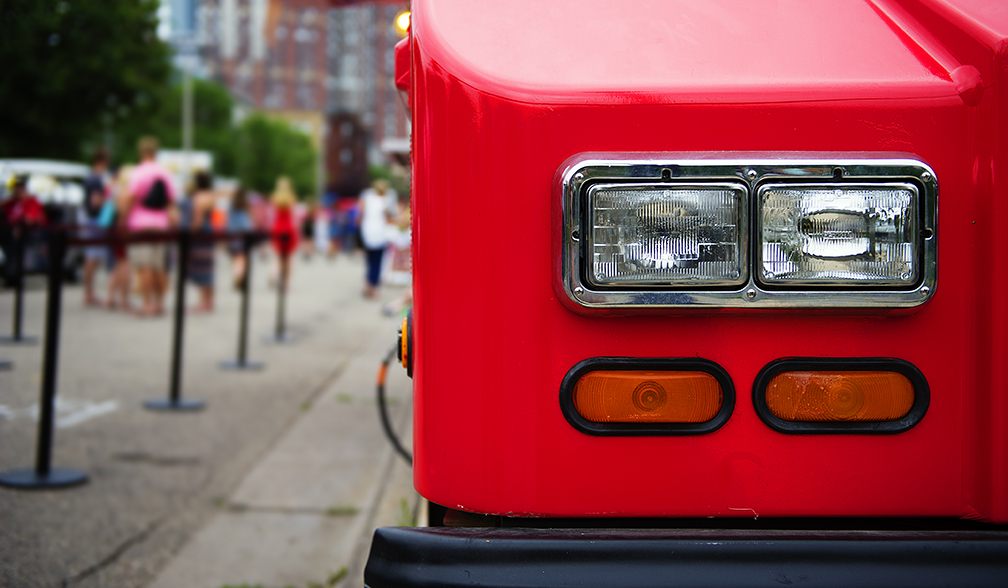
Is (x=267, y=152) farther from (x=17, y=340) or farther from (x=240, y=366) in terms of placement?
(x=240, y=366)

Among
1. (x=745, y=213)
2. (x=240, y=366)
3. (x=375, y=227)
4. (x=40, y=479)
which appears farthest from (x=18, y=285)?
(x=745, y=213)

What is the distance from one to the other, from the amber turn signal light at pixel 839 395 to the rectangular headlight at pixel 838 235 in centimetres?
16

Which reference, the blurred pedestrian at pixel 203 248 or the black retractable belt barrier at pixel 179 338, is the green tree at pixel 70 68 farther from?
the black retractable belt barrier at pixel 179 338

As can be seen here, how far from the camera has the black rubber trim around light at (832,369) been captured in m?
1.40

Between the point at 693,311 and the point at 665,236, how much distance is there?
0.44 ft

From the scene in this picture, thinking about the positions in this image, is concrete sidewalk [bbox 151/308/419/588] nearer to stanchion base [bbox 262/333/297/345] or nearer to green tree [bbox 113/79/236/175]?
stanchion base [bbox 262/333/297/345]

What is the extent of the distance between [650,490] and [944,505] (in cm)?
50

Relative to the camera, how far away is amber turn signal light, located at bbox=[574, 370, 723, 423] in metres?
1.41

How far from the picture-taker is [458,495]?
1.45 metres

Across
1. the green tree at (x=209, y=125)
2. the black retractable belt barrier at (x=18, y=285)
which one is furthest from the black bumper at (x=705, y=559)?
the green tree at (x=209, y=125)

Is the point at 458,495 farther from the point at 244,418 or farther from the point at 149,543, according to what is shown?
the point at 244,418

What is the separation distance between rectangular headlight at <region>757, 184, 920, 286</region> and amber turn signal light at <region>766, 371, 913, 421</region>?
165mm

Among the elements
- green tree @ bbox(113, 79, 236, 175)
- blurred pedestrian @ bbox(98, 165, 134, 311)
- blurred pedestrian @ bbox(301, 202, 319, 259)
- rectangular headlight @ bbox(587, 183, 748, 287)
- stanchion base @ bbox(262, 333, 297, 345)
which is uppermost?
green tree @ bbox(113, 79, 236, 175)

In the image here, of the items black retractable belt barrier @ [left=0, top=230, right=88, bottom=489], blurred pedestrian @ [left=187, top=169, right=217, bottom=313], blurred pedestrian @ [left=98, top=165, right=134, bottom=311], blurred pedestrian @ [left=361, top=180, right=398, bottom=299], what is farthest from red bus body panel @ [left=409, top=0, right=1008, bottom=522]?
blurred pedestrian @ [left=361, top=180, right=398, bottom=299]
